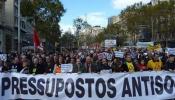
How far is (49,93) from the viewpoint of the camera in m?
12.5

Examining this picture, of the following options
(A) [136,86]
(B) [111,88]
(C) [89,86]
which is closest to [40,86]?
(C) [89,86]

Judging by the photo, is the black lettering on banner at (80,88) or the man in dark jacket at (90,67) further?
the man in dark jacket at (90,67)

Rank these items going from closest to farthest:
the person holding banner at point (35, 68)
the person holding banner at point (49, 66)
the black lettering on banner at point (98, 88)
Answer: the black lettering on banner at point (98, 88)
the person holding banner at point (35, 68)
the person holding banner at point (49, 66)

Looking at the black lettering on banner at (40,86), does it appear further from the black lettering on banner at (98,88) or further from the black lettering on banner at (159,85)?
the black lettering on banner at (159,85)

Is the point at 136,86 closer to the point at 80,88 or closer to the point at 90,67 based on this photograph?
the point at 80,88

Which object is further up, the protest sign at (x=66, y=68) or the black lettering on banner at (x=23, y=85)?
the protest sign at (x=66, y=68)

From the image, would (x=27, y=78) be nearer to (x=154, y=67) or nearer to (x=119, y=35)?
(x=154, y=67)

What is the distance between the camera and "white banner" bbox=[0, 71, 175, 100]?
40.8 feet

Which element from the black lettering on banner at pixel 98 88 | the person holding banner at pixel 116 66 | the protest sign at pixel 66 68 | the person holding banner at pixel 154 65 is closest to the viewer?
the black lettering on banner at pixel 98 88

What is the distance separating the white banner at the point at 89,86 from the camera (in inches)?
489

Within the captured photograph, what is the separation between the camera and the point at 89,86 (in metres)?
12.5

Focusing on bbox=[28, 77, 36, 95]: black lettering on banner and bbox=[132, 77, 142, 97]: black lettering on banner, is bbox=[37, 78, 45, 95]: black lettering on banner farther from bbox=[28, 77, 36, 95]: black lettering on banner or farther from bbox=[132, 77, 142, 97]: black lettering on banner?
bbox=[132, 77, 142, 97]: black lettering on banner

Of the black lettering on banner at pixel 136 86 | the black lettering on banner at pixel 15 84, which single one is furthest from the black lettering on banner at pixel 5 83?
the black lettering on banner at pixel 136 86

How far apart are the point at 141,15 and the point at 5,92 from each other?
82644 mm
